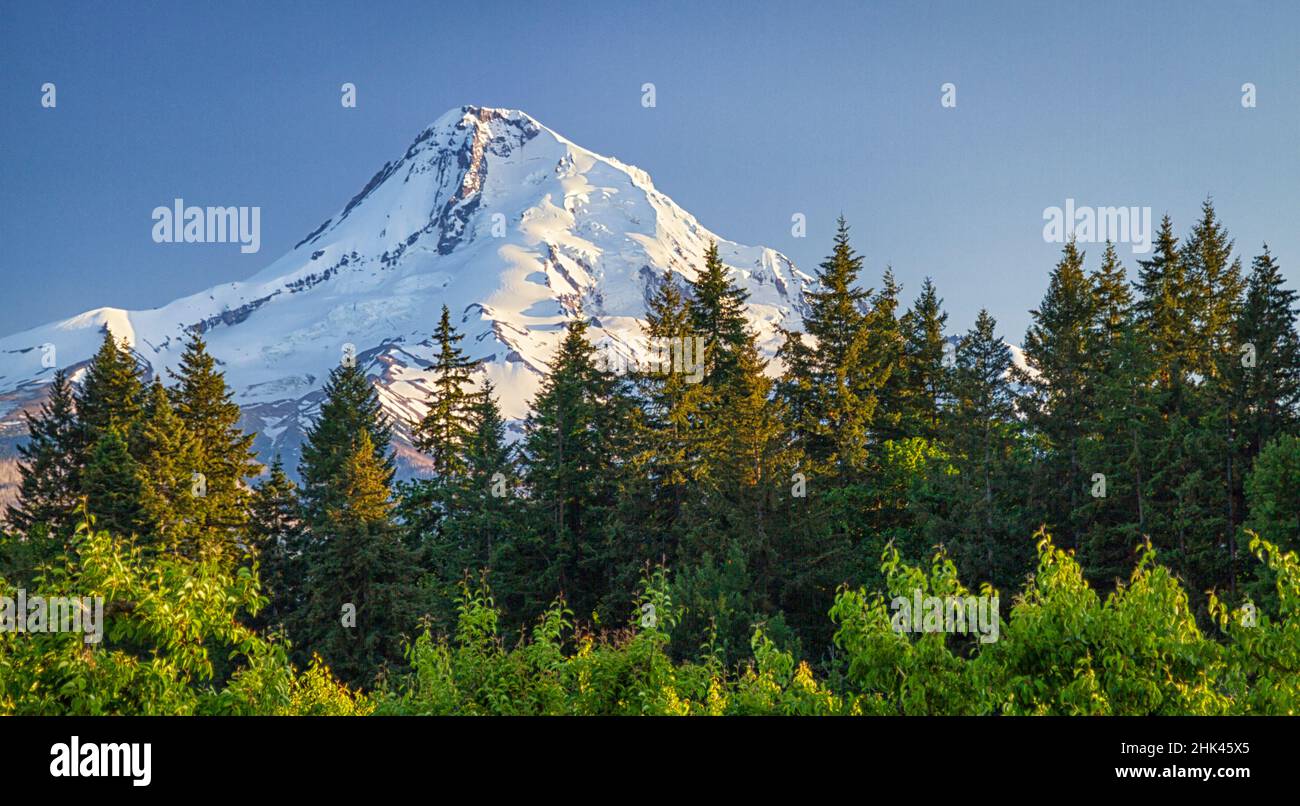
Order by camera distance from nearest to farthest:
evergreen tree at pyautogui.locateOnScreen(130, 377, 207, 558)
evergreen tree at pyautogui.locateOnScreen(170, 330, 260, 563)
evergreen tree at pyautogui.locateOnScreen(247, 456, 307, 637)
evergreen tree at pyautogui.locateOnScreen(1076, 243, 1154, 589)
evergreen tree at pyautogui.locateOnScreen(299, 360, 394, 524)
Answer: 1. evergreen tree at pyautogui.locateOnScreen(1076, 243, 1154, 589)
2. evergreen tree at pyautogui.locateOnScreen(130, 377, 207, 558)
3. evergreen tree at pyautogui.locateOnScreen(170, 330, 260, 563)
4. evergreen tree at pyautogui.locateOnScreen(247, 456, 307, 637)
5. evergreen tree at pyautogui.locateOnScreen(299, 360, 394, 524)

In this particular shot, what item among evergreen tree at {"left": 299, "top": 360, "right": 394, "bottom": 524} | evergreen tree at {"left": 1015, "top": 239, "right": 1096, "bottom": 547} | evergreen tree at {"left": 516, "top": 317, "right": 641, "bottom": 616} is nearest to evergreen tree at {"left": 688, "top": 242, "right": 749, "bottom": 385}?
evergreen tree at {"left": 516, "top": 317, "right": 641, "bottom": 616}

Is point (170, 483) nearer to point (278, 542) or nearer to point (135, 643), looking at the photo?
point (278, 542)

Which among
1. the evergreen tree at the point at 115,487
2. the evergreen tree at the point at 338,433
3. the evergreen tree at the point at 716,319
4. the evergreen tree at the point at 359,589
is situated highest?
the evergreen tree at the point at 716,319

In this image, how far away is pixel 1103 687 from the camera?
1109 cm

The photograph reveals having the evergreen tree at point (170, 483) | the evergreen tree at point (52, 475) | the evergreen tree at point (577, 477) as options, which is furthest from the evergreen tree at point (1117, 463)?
the evergreen tree at point (52, 475)

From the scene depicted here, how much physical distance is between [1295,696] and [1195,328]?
43.2 metres

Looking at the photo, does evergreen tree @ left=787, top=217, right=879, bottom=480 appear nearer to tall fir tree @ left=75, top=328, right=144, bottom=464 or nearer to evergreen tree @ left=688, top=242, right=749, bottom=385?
evergreen tree @ left=688, top=242, right=749, bottom=385

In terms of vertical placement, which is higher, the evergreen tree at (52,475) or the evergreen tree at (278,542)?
the evergreen tree at (52,475)

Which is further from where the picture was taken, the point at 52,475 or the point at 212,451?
the point at 52,475

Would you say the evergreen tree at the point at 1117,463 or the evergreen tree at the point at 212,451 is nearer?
the evergreen tree at the point at 1117,463

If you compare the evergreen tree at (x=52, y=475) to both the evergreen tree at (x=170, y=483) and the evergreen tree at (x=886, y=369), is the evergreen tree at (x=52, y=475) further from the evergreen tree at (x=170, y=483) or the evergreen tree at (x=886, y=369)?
the evergreen tree at (x=886, y=369)

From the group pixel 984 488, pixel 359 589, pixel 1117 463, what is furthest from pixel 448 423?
pixel 1117 463
